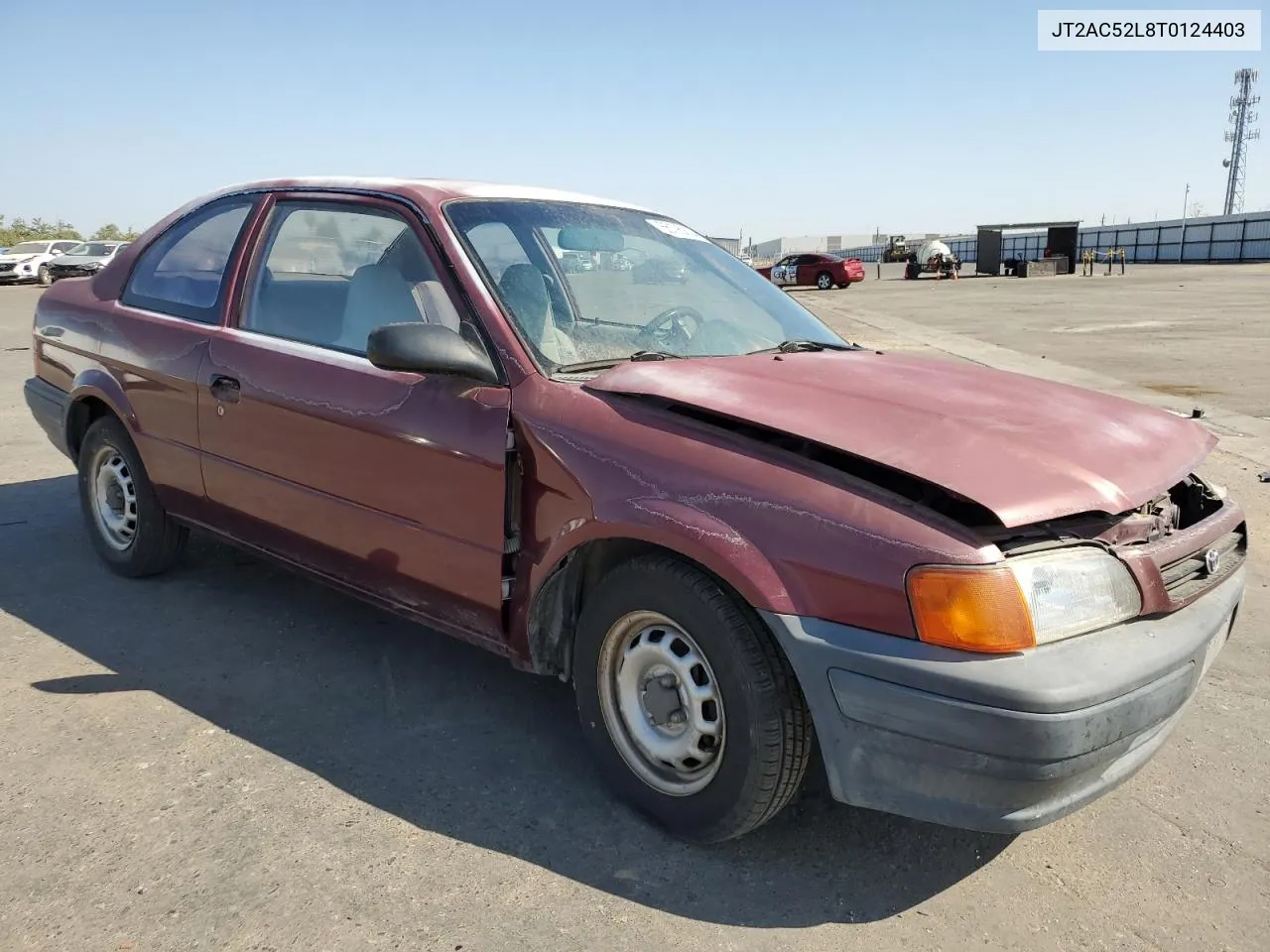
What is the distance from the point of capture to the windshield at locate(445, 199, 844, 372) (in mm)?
2967

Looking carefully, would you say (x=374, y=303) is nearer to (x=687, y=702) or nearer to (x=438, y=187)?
(x=438, y=187)

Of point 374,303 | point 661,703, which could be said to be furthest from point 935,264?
point 661,703

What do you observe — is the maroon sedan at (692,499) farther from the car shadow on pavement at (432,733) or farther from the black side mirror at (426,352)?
the car shadow on pavement at (432,733)

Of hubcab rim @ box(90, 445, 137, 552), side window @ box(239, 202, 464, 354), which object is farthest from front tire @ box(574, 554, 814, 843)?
hubcab rim @ box(90, 445, 137, 552)

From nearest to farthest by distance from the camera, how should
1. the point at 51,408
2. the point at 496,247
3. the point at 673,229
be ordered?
1. the point at 496,247
2. the point at 673,229
3. the point at 51,408

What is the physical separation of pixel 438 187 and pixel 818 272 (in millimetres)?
35122

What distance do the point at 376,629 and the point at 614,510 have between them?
1802 millimetres

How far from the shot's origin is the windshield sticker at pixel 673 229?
3.74m

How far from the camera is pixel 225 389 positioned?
11.8 feet

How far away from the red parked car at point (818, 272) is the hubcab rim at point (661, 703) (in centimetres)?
3364

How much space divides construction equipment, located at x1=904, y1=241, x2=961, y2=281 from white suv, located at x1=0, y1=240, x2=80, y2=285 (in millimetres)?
32266

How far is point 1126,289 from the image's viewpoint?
28.2 metres

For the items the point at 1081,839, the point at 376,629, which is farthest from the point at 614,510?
the point at 376,629

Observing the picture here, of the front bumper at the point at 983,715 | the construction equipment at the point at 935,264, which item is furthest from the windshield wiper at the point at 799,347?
the construction equipment at the point at 935,264
